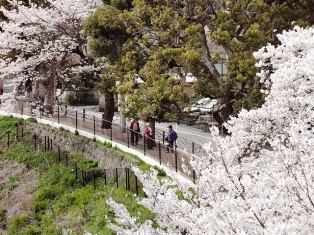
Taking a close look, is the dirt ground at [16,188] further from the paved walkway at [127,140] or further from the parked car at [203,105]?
the parked car at [203,105]

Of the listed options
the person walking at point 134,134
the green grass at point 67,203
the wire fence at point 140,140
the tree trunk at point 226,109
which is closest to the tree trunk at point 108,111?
the wire fence at point 140,140

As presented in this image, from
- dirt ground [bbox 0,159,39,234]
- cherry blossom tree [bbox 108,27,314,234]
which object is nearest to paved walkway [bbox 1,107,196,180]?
cherry blossom tree [bbox 108,27,314,234]

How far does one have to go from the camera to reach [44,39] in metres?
21.1

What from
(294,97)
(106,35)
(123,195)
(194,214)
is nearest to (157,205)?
(194,214)

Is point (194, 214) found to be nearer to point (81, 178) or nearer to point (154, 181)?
point (154, 181)

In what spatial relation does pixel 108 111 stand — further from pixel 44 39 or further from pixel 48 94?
pixel 44 39

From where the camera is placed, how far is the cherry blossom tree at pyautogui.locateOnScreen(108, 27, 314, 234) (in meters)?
4.77

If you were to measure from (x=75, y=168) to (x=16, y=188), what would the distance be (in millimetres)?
2409

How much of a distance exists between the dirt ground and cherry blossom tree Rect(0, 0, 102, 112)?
424 centimetres

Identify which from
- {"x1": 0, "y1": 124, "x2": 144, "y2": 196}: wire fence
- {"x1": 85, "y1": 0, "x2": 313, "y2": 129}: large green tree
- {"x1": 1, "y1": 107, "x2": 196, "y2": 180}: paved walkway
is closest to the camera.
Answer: {"x1": 85, "y1": 0, "x2": 313, "y2": 129}: large green tree

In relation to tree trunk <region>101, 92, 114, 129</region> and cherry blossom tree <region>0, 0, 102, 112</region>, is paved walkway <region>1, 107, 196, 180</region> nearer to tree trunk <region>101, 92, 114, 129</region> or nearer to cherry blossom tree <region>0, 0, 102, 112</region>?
tree trunk <region>101, 92, 114, 129</region>

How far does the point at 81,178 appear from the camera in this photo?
16.7 meters

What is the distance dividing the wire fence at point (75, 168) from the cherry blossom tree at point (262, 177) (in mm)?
5215

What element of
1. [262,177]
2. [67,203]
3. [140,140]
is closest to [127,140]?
[140,140]
